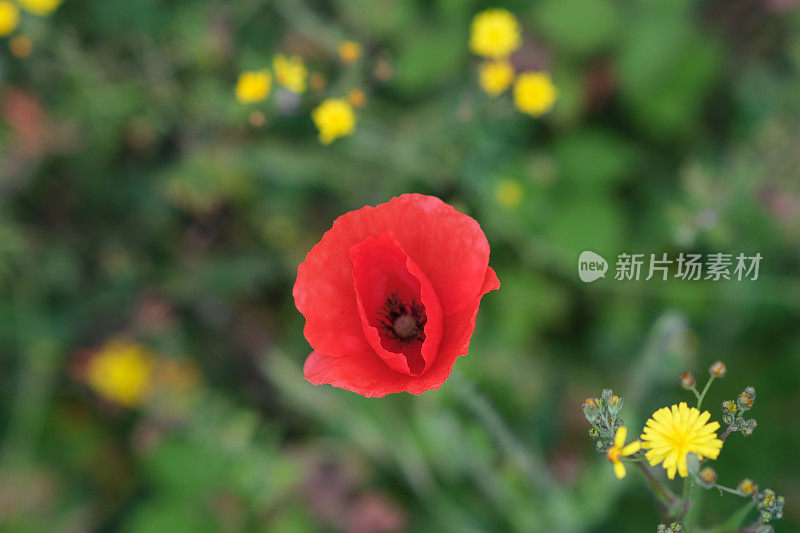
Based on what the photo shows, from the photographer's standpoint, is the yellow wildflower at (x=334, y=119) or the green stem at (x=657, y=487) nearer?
the green stem at (x=657, y=487)

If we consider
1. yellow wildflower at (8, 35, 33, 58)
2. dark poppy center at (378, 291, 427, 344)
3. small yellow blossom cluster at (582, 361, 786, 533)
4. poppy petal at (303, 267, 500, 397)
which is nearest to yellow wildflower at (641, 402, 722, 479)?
small yellow blossom cluster at (582, 361, 786, 533)

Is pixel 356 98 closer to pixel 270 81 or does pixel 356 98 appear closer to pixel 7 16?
pixel 270 81

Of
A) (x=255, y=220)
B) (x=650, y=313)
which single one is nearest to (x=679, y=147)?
(x=650, y=313)

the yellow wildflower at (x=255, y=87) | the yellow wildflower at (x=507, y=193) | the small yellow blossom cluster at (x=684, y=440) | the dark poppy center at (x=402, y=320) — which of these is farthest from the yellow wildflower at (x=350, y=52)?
the small yellow blossom cluster at (x=684, y=440)

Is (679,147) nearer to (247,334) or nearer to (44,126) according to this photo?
(247,334)

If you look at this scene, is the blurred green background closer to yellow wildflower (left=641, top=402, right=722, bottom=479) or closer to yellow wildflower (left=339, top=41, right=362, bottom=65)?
yellow wildflower (left=339, top=41, right=362, bottom=65)

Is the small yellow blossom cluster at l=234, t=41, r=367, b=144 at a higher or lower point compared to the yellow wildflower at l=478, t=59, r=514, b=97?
lower

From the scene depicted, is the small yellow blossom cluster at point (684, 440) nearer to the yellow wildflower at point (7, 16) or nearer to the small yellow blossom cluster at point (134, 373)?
the small yellow blossom cluster at point (134, 373)
